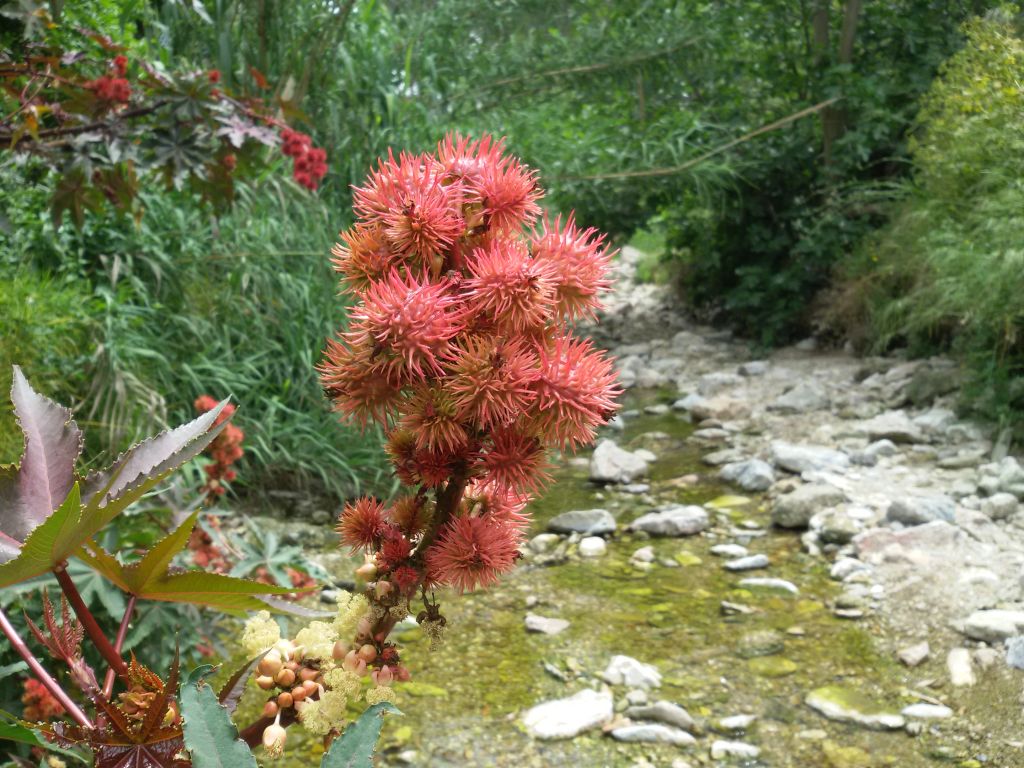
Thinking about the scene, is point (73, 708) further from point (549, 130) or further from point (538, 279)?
point (549, 130)

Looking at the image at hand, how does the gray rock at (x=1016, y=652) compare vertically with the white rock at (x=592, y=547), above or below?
above

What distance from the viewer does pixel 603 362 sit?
717 mm

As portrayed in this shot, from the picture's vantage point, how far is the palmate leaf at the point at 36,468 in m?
0.66

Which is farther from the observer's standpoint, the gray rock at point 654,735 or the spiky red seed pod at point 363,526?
the gray rock at point 654,735

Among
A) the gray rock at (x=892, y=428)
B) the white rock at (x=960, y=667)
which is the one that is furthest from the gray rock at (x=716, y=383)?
the white rock at (x=960, y=667)

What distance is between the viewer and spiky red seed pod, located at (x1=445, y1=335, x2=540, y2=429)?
0.64m

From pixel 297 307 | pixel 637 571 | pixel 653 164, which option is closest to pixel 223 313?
pixel 297 307

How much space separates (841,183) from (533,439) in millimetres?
6745

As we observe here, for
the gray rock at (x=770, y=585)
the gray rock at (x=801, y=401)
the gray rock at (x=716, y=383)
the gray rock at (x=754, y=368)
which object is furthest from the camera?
the gray rock at (x=754, y=368)

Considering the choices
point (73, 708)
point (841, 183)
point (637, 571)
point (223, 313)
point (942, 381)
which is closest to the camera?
point (73, 708)

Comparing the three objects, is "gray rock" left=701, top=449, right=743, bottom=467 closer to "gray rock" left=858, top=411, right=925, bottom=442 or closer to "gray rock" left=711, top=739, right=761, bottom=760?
"gray rock" left=858, top=411, right=925, bottom=442

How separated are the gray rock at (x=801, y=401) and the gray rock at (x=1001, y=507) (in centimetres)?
182

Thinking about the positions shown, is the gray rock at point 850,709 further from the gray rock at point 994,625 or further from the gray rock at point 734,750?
the gray rock at point 994,625

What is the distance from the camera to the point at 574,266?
73cm
